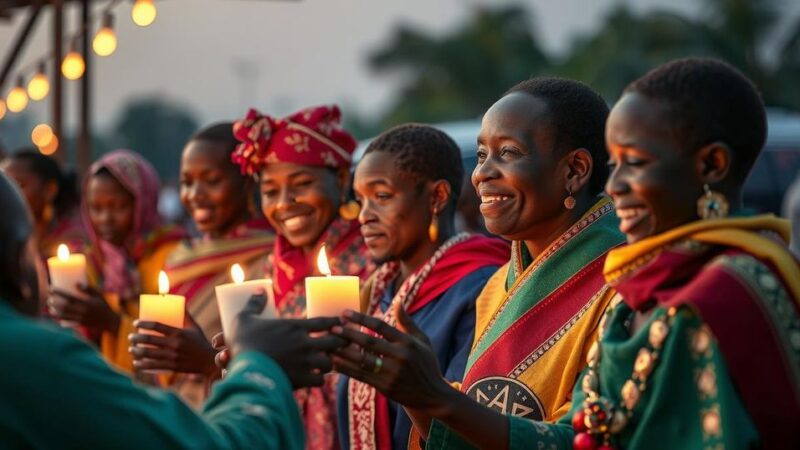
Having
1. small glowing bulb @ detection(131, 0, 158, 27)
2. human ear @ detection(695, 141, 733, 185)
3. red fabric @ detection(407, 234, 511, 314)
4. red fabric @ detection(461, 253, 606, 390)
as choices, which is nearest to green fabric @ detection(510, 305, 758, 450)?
human ear @ detection(695, 141, 733, 185)

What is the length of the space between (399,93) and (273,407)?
48.6m

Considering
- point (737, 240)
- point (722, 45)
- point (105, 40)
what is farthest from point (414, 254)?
point (722, 45)

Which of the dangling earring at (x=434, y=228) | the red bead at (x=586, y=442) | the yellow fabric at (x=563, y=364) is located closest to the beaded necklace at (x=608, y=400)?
the red bead at (x=586, y=442)

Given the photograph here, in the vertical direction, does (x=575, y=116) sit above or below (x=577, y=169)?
above

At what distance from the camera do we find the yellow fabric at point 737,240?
8.23 feet

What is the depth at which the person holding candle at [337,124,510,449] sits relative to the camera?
4.28 meters

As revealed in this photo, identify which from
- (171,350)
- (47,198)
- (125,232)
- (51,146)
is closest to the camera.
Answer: (171,350)

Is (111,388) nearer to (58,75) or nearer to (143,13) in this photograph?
(143,13)

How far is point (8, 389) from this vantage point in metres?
2.37

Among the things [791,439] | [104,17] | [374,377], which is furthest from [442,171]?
[104,17]

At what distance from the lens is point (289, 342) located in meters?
2.82

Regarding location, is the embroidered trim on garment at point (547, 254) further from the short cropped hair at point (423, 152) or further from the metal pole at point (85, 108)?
the metal pole at point (85, 108)

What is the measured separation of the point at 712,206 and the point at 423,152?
2033 mm

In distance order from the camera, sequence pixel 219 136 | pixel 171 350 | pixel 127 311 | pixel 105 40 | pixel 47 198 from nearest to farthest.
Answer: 1. pixel 171 350
2. pixel 219 136
3. pixel 127 311
4. pixel 47 198
5. pixel 105 40
